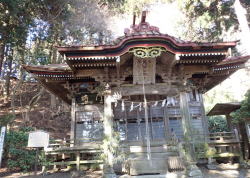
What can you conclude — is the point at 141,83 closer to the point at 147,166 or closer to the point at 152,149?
the point at 152,149

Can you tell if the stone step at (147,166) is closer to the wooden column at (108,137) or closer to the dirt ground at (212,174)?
the wooden column at (108,137)

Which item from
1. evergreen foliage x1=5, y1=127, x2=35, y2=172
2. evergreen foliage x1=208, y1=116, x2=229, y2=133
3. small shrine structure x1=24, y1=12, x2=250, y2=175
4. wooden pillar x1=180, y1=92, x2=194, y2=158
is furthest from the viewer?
evergreen foliage x1=208, y1=116, x2=229, y2=133

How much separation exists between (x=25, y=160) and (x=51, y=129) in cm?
977

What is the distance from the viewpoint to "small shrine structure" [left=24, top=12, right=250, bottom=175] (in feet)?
25.1

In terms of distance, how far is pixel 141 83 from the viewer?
344 inches

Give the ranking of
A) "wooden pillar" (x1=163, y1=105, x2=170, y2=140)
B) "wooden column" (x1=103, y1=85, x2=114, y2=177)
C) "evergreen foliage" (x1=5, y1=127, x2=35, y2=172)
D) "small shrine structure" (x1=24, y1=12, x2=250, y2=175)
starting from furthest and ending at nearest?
"wooden pillar" (x1=163, y1=105, x2=170, y2=140)
"evergreen foliage" (x1=5, y1=127, x2=35, y2=172)
"small shrine structure" (x1=24, y1=12, x2=250, y2=175)
"wooden column" (x1=103, y1=85, x2=114, y2=177)

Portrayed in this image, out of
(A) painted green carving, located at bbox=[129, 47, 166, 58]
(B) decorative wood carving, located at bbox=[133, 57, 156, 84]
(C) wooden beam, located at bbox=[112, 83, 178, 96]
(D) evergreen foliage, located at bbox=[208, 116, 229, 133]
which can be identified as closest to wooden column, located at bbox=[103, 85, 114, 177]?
(C) wooden beam, located at bbox=[112, 83, 178, 96]

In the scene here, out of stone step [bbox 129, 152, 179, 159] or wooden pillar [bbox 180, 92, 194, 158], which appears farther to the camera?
stone step [bbox 129, 152, 179, 159]

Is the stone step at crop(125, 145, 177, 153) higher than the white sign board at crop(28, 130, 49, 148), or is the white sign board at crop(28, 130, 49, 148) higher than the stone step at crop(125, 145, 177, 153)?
the white sign board at crop(28, 130, 49, 148)

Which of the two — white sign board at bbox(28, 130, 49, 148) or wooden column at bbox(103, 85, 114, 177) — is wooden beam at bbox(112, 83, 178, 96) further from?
white sign board at bbox(28, 130, 49, 148)

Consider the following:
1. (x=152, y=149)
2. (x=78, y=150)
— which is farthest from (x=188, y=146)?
(x=78, y=150)

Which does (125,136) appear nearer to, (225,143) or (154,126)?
(154,126)

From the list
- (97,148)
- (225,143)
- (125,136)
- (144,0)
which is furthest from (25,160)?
(144,0)

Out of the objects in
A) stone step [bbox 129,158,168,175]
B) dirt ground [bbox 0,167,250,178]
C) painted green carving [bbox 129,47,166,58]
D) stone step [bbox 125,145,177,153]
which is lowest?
dirt ground [bbox 0,167,250,178]
